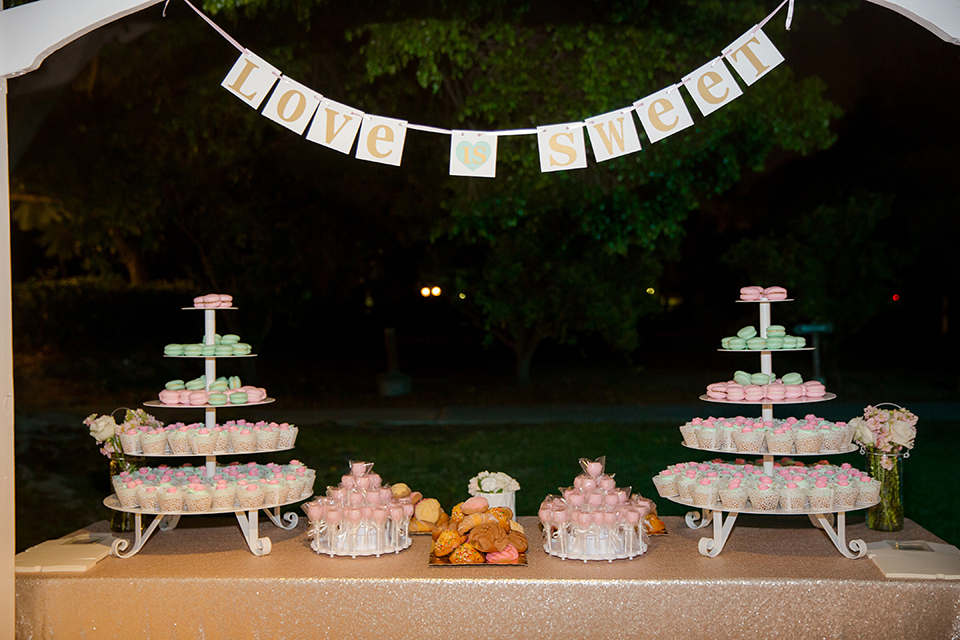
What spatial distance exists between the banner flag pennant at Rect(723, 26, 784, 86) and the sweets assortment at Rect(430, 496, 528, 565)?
231 centimetres

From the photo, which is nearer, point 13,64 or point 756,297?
point 13,64

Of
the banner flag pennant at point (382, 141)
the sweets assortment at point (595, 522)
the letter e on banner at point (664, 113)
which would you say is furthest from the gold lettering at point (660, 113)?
the sweets assortment at point (595, 522)

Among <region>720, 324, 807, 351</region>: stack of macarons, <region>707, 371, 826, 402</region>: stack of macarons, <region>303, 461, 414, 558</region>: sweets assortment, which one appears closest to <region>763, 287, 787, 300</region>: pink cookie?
<region>720, 324, 807, 351</region>: stack of macarons

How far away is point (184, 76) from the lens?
8.07m

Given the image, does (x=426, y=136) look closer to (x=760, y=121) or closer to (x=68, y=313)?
(x=760, y=121)

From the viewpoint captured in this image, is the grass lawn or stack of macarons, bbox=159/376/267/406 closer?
stack of macarons, bbox=159/376/267/406

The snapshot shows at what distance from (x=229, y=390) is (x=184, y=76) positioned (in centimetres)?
490

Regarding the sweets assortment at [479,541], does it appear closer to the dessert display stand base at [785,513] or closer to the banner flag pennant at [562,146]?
the dessert display stand base at [785,513]

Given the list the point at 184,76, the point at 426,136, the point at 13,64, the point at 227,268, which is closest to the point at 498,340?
the point at 426,136

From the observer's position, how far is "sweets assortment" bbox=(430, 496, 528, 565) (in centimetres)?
376

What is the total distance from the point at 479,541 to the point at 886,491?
225 cm

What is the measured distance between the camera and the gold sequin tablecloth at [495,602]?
11.5ft

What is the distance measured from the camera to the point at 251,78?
3.65m

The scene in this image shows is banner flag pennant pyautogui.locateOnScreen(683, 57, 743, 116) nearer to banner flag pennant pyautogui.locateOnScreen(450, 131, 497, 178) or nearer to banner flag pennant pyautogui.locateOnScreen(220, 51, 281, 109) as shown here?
banner flag pennant pyautogui.locateOnScreen(450, 131, 497, 178)
